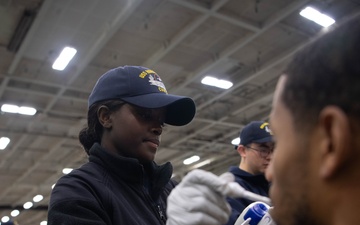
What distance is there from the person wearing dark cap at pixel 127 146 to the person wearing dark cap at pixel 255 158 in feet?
3.36

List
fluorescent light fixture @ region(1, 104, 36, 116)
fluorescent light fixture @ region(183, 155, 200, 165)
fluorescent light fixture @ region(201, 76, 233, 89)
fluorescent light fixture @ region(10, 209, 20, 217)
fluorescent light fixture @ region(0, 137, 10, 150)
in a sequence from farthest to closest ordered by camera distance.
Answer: fluorescent light fixture @ region(10, 209, 20, 217) < fluorescent light fixture @ region(183, 155, 200, 165) < fluorescent light fixture @ region(0, 137, 10, 150) < fluorescent light fixture @ region(1, 104, 36, 116) < fluorescent light fixture @ region(201, 76, 233, 89)

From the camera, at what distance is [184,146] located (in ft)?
36.0

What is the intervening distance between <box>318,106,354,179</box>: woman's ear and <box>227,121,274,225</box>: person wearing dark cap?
1712 millimetres

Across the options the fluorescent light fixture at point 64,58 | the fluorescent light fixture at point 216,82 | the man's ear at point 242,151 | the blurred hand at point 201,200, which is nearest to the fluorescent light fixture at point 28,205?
the fluorescent light fixture at point 64,58

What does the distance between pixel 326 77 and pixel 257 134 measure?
82.8 inches

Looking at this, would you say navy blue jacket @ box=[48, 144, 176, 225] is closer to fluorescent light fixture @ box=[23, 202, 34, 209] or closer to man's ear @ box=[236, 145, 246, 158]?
man's ear @ box=[236, 145, 246, 158]

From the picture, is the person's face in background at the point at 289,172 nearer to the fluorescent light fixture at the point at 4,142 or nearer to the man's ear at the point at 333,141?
the man's ear at the point at 333,141

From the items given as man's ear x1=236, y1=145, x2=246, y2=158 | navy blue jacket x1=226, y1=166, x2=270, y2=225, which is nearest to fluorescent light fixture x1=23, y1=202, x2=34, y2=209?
man's ear x1=236, y1=145, x2=246, y2=158

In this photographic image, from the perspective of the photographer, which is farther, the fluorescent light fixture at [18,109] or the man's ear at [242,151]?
the fluorescent light fixture at [18,109]

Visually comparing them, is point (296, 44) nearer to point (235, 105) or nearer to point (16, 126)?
point (235, 105)

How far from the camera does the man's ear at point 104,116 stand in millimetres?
1280

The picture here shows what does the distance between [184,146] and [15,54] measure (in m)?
6.19

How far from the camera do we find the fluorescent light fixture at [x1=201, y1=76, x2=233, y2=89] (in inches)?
273

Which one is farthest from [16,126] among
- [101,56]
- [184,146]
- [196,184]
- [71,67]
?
[196,184]
